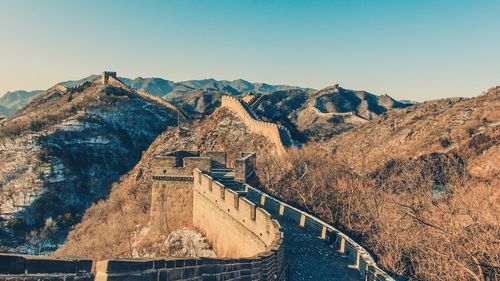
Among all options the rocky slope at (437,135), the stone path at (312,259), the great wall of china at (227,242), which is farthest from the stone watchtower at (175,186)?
the rocky slope at (437,135)

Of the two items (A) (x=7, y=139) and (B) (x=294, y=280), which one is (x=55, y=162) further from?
(B) (x=294, y=280)

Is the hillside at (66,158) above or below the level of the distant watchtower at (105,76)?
below

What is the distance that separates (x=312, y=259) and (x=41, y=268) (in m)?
12.4

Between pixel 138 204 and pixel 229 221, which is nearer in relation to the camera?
pixel 229 221

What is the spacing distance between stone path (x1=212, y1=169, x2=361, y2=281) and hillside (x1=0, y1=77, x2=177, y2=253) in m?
40.6

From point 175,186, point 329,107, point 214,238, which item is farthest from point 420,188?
point 329,107

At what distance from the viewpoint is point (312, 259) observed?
14938 millimetres

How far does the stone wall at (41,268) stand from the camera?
3.50m

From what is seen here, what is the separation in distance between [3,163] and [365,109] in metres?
109

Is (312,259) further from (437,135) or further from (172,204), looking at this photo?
(437,135)

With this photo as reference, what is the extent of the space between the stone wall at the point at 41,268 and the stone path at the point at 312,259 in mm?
10125

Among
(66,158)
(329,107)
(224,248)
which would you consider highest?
(329,107)

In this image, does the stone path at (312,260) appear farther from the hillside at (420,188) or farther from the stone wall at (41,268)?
the stone wall at (41,268)

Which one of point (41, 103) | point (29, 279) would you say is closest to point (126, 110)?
point (41, 103)
